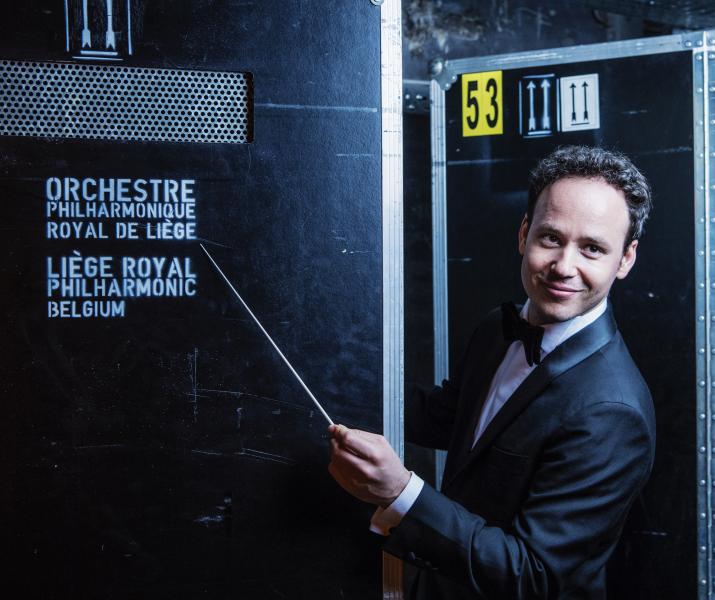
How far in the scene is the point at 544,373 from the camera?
1.22 meters

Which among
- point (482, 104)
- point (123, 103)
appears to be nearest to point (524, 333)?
point (123, 103)

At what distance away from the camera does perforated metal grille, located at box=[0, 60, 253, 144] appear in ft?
3.08

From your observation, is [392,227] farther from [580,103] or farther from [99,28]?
[580,103]

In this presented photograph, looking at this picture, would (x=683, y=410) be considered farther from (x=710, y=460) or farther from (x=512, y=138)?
(x=512, y=138)

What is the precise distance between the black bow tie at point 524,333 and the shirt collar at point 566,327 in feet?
0.10

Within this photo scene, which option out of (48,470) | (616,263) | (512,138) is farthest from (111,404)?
(512,138)

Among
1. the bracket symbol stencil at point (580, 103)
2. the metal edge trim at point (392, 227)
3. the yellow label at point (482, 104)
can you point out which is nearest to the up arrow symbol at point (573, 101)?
the bracket symbol stencil at point (580, 103)

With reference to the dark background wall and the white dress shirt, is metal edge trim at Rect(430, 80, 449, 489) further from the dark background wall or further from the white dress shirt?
the white dress shirt

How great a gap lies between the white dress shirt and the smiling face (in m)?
0.03

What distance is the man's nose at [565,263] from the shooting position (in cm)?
119

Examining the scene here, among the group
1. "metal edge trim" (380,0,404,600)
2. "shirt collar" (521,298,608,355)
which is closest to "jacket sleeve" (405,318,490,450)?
"shirt collar" (521,298,608,355)

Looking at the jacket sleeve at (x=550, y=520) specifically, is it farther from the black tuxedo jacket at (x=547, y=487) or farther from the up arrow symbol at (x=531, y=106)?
the up arrow symbol at (x=531, y=106)

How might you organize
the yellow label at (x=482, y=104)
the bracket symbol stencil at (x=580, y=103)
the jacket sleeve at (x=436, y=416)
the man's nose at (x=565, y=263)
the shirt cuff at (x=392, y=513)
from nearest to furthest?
the shirt cuff at (x=392, y=513), the man's nose at (x=565, y=263), the jacket sleeve at (x=436, y=416), the bracket symbol stencil at (x=580, y=103), the yellow label at (x=482, y=104)

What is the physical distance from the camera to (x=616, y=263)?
1.24m
